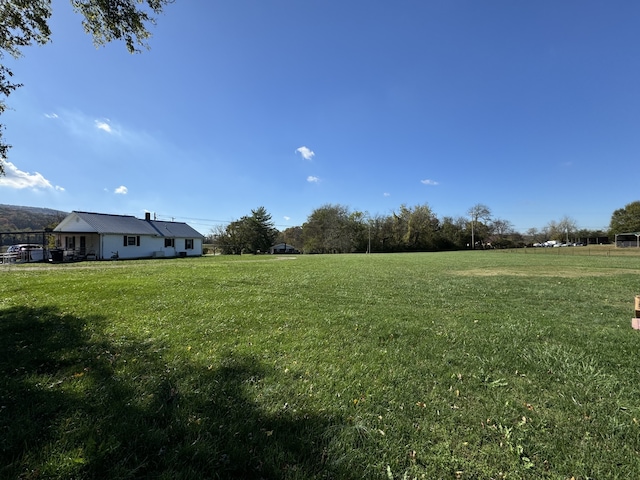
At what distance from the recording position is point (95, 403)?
2.73m

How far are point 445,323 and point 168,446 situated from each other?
15.8 ft

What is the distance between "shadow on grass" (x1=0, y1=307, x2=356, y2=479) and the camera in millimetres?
2039

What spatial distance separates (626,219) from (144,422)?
104 m

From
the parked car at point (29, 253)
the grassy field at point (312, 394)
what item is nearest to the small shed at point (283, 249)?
the parked car at point (29, 253)

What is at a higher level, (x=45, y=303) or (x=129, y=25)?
(x=129, y=25)

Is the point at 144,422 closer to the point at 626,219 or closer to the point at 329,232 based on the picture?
the point at 329,232

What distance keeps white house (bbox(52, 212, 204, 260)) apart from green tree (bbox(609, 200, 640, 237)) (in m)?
94.9

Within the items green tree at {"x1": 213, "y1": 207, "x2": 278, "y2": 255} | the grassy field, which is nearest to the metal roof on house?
green tree at {"x1": 213, "y1": 207, "x2": 278, "y2": 255}

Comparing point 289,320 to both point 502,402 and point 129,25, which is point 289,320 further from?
point 129,25

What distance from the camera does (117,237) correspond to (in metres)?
28.4

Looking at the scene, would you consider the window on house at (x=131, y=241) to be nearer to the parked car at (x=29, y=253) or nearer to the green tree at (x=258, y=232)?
the parked car at (x=29, y=253)

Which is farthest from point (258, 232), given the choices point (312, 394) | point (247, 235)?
point (312, 394)

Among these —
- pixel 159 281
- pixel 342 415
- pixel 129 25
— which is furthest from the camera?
pixel 159 281

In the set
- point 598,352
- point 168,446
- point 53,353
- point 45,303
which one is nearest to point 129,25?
point 45,303
